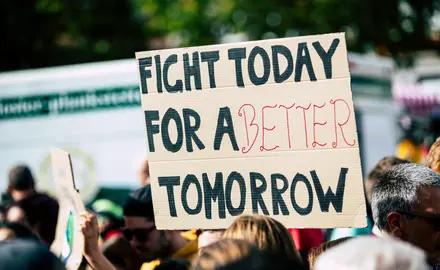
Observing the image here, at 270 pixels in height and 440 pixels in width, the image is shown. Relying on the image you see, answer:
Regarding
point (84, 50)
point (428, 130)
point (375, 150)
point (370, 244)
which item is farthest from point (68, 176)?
point (84, 50)

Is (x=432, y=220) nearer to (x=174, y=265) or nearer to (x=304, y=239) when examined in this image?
(x=174, y=265)

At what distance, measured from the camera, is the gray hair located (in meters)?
3.27

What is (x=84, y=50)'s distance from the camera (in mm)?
19656

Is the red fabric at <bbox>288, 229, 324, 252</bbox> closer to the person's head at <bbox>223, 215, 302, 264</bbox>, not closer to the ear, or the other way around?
the ear

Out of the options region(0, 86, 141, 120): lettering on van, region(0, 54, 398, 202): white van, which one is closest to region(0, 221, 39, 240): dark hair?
region(0, 54, 398, 202): white van

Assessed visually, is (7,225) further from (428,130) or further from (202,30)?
(428,130)

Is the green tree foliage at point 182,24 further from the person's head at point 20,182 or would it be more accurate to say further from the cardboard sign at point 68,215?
the cardboard sign at point 68,215

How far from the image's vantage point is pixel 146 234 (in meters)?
4.34

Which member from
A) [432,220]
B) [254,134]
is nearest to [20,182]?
[254,134]

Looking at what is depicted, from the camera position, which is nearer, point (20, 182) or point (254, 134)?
point (254, 134)

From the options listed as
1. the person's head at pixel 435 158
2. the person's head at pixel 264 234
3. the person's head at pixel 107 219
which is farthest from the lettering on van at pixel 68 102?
the person's head at pixel 264 234

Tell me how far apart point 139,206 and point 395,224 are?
160 centimetres

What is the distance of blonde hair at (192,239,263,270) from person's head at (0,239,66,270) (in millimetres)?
396

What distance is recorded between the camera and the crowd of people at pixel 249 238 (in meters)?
2.08
